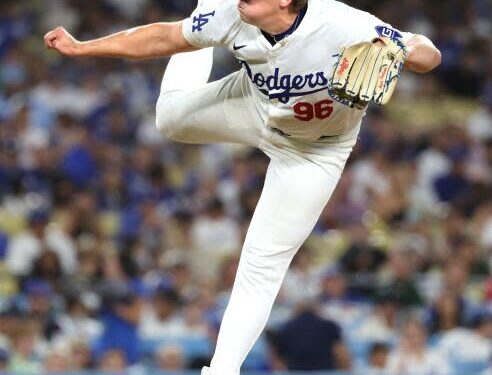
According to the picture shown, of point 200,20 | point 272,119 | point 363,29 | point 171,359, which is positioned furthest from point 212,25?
point 171,359

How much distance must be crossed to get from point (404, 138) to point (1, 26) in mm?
4317

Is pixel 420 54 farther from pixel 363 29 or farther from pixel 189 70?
pixel 189 70

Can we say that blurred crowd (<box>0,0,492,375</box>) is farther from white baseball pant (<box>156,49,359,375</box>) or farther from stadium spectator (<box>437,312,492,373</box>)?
white baseball pant (<box>156,49,359,375</box>)

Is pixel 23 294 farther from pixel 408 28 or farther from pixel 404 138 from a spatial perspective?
pixel 408 28

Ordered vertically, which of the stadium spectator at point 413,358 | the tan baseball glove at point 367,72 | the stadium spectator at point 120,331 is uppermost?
the tan baseball glove at point 367,72

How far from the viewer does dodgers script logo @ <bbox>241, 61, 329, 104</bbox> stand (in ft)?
14.4

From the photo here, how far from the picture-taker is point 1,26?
12.2 meters

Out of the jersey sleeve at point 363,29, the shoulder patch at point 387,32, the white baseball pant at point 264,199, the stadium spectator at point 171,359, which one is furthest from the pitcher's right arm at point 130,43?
the stadium spectator at point 171,359

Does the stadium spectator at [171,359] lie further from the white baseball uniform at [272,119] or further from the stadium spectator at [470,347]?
the white baseball uniform at [272,119]

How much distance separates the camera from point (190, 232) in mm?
9242

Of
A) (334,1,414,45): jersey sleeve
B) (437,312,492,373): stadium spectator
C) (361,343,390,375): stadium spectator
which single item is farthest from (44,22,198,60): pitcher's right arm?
(437,312,492,373): stadium spectator

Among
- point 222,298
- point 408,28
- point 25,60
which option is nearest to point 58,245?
point 222,298

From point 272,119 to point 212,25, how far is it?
17.6 inches

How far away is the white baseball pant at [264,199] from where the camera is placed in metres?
4.67
